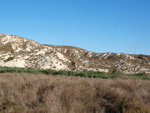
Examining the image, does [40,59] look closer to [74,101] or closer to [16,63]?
[16,63]

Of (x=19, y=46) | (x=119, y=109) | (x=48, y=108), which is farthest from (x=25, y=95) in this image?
(x=19, y=46)

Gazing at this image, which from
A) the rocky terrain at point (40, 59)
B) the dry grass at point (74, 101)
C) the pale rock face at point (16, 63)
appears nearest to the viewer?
the dry grass at point (74, 101)

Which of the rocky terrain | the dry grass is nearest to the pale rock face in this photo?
the rocky terrain

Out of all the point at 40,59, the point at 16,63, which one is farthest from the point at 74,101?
the point at 40,59

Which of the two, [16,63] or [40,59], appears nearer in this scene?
[16,63]

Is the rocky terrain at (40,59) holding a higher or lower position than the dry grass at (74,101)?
higher

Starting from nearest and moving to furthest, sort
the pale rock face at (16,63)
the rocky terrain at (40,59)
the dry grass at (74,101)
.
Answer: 1. the dry grass at (74,101)
2. the pale rock face at (16,63)
3. the rocky terrain at (40,59)

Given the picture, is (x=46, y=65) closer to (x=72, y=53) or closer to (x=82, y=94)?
(x=82, y=94)

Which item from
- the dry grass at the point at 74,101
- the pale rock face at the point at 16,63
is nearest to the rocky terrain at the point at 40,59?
the pale rock face at the point at 16,63

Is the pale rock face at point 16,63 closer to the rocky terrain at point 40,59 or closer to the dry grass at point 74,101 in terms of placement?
the rocky terrain at point 40,59

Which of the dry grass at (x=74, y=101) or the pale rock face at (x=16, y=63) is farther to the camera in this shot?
the pale rock face at (x=16, y=63)

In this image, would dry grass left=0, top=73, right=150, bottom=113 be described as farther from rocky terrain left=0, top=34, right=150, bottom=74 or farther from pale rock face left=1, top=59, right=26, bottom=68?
pale rock face left=1, top=59, right=26, bottom=68

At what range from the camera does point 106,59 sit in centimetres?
6175

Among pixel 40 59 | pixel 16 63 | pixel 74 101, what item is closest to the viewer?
pixel 74 101
